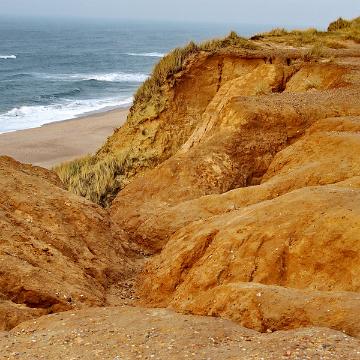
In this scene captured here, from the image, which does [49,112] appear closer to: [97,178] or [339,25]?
[339,25]

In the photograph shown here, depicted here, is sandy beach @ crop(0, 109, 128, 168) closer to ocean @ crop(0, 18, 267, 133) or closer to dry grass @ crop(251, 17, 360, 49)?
ocean @ crop(0, 18, 267, 133)

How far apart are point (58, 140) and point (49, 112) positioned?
8.81 m

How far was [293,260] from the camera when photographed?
7.97 m

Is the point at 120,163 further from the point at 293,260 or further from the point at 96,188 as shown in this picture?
the point at 293,260

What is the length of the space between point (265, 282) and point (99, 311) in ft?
7.39

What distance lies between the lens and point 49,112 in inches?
1631

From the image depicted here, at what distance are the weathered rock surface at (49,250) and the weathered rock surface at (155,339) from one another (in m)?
0.87

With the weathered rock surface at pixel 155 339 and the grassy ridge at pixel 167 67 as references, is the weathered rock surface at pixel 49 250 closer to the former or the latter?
the weathered rock surface at pixel 155 339

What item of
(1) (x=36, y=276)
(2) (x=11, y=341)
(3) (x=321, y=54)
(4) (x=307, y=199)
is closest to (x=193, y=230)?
Answer: (4) (x=307, y=199)

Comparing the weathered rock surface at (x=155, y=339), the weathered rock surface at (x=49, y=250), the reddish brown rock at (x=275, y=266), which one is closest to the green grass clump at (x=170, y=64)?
the weathered rock surface at (x=49, y=250)

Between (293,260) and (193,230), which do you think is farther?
(193,230)

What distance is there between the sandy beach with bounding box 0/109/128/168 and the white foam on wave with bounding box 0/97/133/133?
135cm

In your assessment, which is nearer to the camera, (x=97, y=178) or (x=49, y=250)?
(x=49, y=250)

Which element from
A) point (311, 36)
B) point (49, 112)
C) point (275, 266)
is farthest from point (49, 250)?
point (49, 112)
